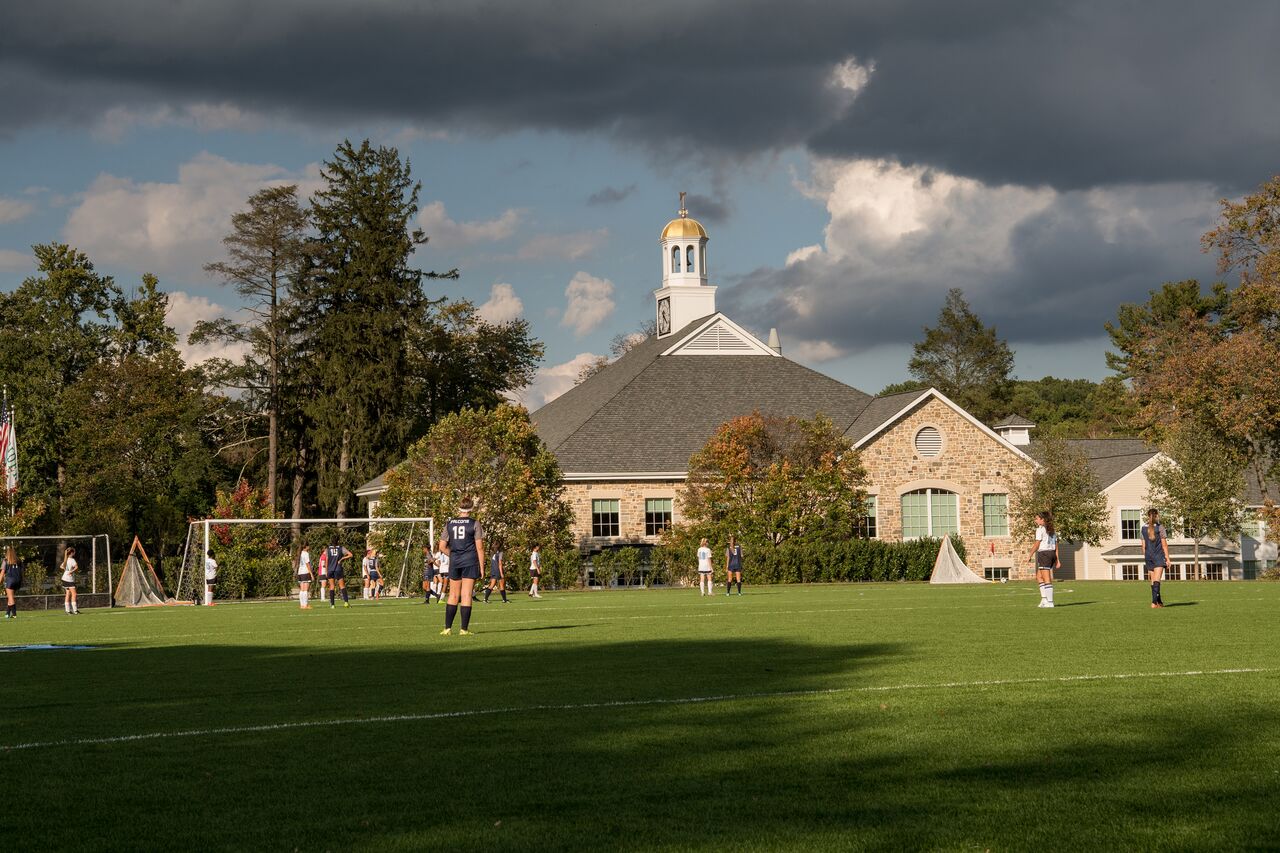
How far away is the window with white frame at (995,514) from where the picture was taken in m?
58.8

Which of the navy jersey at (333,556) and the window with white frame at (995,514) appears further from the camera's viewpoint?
the window with white frame at (995,514)

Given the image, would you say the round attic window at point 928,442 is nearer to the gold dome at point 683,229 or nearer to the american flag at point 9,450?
the gold dome at point 683,229

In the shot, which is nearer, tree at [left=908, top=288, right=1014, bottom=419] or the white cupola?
the white cupola

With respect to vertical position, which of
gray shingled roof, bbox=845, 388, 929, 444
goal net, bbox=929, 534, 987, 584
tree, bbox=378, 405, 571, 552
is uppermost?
gray shingled roof, bbox=845, 388, 929, 444

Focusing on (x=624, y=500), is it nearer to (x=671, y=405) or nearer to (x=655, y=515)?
(x=655, y=515)

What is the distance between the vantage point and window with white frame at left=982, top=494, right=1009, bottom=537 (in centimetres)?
5884

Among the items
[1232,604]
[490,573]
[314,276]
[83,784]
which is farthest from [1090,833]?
[314,276]

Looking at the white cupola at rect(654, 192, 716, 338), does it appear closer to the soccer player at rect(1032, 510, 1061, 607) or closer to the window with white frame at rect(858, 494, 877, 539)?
the window with white frame at rect(858, 494, 877, 539)

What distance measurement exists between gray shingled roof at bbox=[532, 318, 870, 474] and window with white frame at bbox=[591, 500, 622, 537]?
1.38 metres

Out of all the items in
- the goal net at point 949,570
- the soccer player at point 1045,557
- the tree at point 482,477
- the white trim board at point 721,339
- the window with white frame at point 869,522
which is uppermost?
the white trim board at point 721,339

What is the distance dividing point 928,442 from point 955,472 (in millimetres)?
1719

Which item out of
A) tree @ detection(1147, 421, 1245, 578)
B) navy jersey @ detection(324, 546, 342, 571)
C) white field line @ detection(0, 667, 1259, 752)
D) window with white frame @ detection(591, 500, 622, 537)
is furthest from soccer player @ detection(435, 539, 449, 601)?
tree @ detection(1147, 421, 1245, 578)

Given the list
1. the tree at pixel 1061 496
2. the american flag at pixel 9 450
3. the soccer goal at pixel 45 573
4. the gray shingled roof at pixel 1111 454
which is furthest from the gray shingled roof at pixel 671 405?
the american flag at pixel 9 450

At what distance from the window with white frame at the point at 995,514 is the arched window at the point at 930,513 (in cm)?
129
